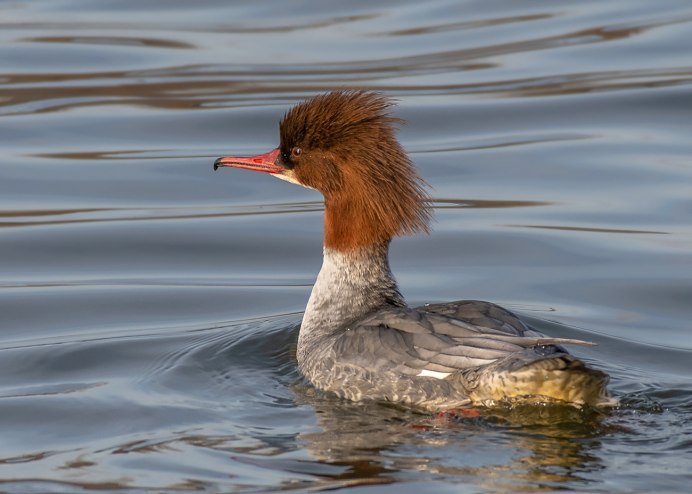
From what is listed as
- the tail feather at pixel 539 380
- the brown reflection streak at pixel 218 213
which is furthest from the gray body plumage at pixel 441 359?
the brown reflection streak at pixel 218 213

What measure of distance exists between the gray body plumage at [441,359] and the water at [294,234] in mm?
149

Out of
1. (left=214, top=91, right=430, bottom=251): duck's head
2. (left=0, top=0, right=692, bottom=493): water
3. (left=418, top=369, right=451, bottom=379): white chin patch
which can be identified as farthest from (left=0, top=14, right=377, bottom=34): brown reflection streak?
(left=418, top=369, right=451, bottom=379): white chin patch

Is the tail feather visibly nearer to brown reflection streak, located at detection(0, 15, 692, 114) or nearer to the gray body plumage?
the gray body plumage

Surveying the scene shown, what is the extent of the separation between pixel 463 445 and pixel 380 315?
1144 millimetres

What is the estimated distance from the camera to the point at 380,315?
7227 mm

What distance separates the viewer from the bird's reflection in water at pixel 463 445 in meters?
5.87

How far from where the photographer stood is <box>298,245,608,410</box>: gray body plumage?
650cm

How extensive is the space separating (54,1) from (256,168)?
9067mm

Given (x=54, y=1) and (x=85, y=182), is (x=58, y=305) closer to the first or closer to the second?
(x=85, y=182)

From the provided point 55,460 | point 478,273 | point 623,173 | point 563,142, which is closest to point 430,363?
point 55,460

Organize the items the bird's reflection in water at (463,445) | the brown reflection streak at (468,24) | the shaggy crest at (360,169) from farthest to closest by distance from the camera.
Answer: the brown reflection streak at (468,24), the shaggy crest at (360,169), the bird's reflection in water at (463,445)

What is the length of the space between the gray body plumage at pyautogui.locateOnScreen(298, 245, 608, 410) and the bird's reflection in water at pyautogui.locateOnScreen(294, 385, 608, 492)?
10 cm

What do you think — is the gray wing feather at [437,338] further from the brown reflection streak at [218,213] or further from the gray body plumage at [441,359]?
the brown reflection streak at [218,213]

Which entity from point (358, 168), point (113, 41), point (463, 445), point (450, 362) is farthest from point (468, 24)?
point (463, 445)
